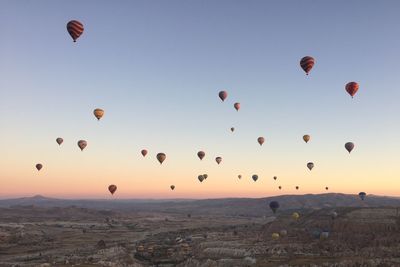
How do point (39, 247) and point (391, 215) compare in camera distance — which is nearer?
point (391, 215)

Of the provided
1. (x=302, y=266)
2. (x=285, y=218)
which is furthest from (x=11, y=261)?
(x=285, y=218)

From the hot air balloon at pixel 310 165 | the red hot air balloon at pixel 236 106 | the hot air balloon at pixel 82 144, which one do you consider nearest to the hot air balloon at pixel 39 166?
the hot air balloon at pixel 82 144

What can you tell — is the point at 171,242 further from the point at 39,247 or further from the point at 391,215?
the point at 391,215

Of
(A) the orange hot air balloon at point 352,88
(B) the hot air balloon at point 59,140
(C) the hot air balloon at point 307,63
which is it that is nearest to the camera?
(C) the hot air balloon at point 307,63

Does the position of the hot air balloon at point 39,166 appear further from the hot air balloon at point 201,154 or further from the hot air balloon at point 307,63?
the hot air balloon at point 307,63

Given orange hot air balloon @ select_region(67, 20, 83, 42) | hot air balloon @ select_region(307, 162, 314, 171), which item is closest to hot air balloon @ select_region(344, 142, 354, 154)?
hot air balloon @ select_region(307, 162, 314, 171)

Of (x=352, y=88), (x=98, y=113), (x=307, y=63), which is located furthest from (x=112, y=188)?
(x=352, y=88)

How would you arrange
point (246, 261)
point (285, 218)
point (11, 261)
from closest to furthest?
point (246, 261)
point (11, 261)
point (285, 218)
